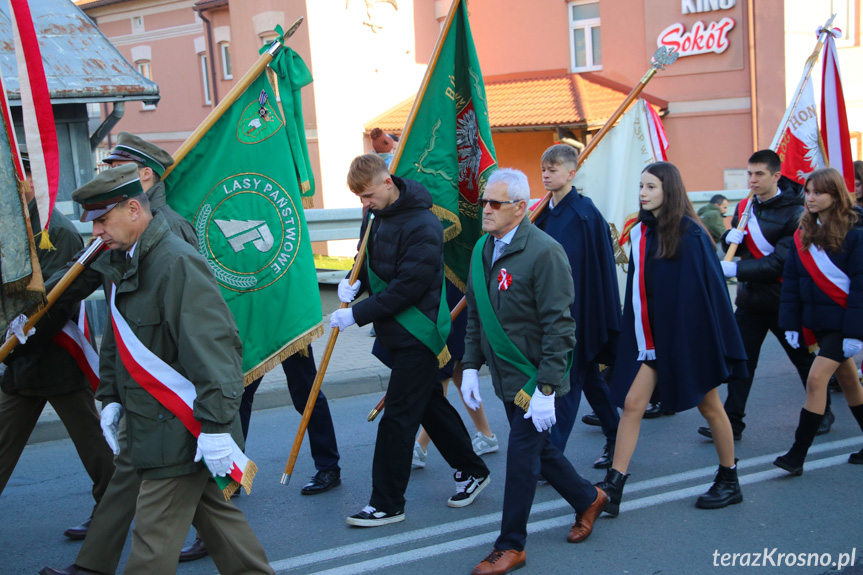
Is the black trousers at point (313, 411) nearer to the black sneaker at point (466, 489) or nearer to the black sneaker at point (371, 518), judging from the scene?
the black sneaker at point (371, 518)

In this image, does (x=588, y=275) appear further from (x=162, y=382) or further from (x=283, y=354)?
(x=162, y=382)

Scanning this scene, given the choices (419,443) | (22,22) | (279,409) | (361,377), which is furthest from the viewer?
(361,377)

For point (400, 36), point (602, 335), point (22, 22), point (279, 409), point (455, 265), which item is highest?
point (400, 36)

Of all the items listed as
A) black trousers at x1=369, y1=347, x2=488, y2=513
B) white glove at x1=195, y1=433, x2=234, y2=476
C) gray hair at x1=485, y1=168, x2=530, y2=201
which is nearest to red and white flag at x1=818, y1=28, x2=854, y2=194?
gray hair at x1=485, y1=168, x2=530, y2=201

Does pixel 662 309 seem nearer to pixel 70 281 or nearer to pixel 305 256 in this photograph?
pixel 305 256

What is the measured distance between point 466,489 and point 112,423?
2.07 metres

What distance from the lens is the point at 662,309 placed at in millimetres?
4492

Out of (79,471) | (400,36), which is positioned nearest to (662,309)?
(79,471)

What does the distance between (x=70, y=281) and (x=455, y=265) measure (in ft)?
7.95

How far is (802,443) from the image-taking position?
4.94 meters

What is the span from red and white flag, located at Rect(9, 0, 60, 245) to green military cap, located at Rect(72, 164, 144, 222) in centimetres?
55

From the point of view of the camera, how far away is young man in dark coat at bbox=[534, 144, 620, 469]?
491cm

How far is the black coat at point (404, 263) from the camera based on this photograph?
4371 millimetres

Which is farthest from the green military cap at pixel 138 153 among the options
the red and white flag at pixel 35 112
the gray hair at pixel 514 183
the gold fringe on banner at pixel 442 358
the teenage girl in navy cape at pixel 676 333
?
the teenage girl in navy cape at pixel 676 333
